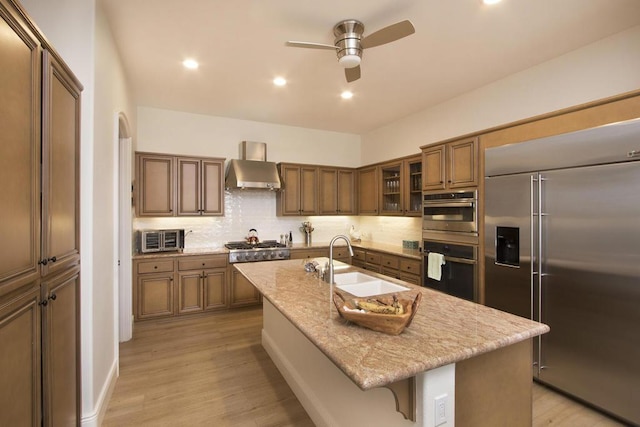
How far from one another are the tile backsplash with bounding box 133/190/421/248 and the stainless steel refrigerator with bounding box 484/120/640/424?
1.98 metres

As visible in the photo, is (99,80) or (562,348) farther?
(562,348)

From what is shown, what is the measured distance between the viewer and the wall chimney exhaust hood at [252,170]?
463cm

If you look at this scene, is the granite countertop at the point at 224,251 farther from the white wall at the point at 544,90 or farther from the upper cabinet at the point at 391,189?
the white wall at the point at 544,90

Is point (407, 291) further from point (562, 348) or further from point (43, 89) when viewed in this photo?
point (43, 89)

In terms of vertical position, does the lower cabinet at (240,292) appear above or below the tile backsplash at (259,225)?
below

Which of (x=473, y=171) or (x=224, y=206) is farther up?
(x=473, y=171)

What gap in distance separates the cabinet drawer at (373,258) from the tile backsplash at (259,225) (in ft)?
1.86

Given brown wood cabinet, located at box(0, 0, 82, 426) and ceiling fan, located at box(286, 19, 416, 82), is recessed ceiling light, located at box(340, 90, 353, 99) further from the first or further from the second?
brown wood cabinet, located at box(0, 0, 82, 426)

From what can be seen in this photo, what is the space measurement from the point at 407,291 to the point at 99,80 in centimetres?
255

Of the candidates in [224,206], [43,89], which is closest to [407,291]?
[43,89]

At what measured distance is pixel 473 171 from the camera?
320 centimetres

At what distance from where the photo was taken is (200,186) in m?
4.45

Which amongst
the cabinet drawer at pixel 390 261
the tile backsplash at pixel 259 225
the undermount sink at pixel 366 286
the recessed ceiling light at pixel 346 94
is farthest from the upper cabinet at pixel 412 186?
the undermount sink at pixel 366 286

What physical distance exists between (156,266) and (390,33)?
3745 mm
